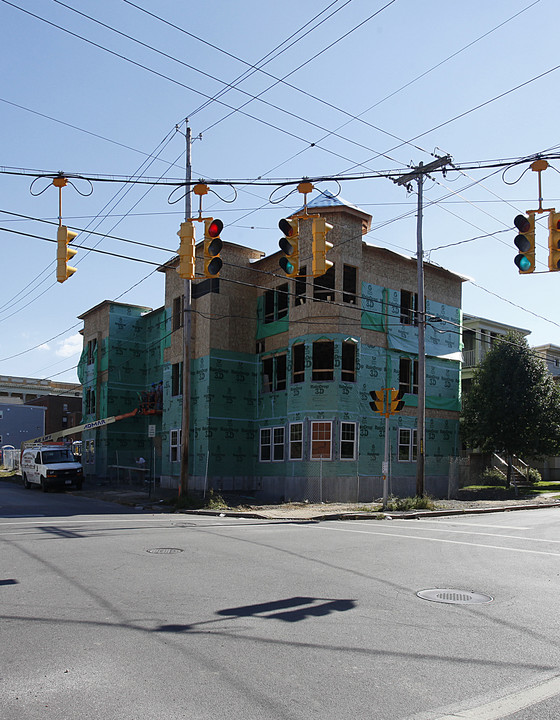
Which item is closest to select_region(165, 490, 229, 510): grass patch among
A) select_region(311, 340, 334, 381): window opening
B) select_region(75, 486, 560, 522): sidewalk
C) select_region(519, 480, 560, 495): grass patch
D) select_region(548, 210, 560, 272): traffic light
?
select_region(75, 486, 560, 522): sidewalk

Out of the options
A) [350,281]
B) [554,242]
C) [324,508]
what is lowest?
[324,508]

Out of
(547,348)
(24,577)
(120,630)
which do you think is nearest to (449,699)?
(120,630)

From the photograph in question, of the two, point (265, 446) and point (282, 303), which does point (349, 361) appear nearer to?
point (282, 303)

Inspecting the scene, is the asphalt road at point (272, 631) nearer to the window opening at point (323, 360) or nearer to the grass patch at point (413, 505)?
the grass patch at point (413, 505)

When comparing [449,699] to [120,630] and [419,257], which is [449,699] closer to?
[120,630]

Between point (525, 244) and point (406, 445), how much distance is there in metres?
19.3

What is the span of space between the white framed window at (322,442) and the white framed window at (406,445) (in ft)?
14.9

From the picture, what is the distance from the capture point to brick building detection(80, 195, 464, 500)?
28.1 meters

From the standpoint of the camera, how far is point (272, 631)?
6723 mm

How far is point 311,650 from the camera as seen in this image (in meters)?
6.18

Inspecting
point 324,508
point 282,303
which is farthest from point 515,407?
point 324,508

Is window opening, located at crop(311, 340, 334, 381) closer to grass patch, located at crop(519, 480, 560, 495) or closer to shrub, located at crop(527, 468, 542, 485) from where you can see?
grass patch, located at crop(519, 480, 560, 495)

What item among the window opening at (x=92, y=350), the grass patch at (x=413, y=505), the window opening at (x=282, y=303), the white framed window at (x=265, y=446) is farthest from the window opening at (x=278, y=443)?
the window opening at (x=92, y=350)

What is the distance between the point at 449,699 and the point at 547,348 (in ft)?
159
